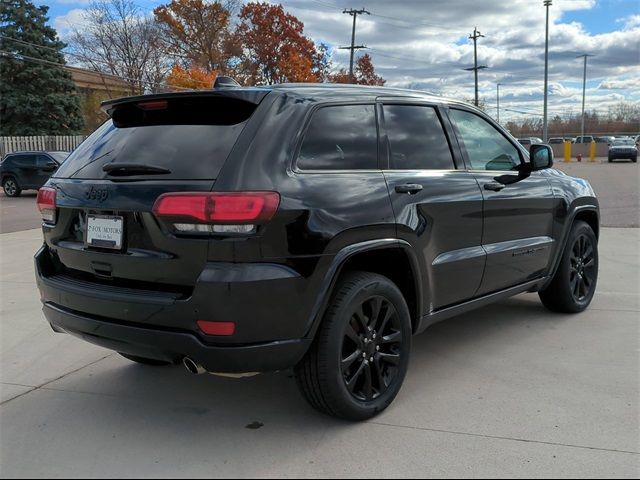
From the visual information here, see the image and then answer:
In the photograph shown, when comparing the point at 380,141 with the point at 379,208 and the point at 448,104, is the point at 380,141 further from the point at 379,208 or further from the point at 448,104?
the point at 448,104

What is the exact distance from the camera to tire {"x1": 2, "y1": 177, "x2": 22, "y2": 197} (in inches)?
832

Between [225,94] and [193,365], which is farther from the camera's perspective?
[225,94]

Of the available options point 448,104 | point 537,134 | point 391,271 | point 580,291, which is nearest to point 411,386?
point 391,271

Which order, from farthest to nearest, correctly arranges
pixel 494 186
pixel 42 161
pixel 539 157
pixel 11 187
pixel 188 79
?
pixel 188 79 < pixel 11 187 < pixel 42 161 < pixel 539 157 < pixel 494 186

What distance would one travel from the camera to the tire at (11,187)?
69.3ft

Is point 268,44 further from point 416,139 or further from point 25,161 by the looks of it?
point 416,139

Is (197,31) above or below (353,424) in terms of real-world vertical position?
above

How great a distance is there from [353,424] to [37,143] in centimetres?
3435

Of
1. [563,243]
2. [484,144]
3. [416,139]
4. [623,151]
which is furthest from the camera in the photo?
[623,151]

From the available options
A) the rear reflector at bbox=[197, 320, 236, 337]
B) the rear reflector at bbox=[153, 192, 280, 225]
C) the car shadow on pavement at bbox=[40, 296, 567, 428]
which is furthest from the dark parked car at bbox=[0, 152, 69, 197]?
the rear reflector at bbox=[197, 320, 236, 337]

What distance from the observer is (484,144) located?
14.5ft

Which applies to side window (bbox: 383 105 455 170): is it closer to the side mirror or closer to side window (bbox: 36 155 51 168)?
the side mirror

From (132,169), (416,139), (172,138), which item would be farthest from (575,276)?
(132,169)

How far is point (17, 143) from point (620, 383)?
3420cm
